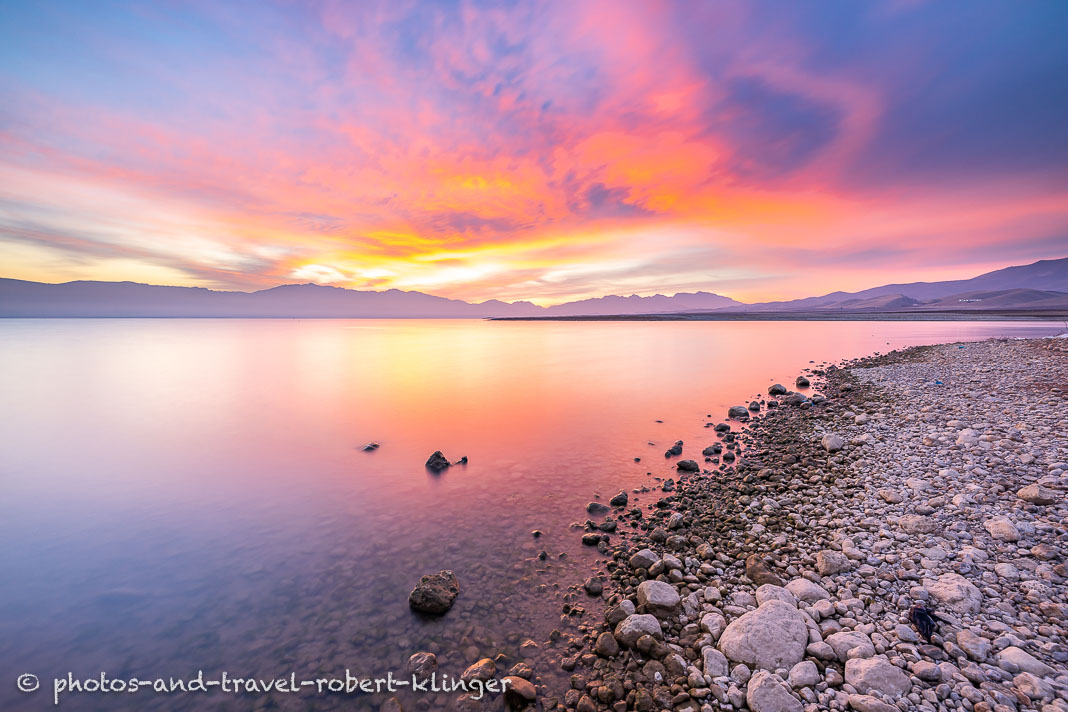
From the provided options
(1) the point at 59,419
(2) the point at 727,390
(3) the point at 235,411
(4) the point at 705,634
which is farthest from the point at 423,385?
(4) the point at 705,634

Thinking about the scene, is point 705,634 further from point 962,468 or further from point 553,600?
point 962,468

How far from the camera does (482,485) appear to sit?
10.7 meters

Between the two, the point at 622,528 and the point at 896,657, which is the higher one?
the point at 896,657

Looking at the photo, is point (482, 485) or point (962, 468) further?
point (482, 485)

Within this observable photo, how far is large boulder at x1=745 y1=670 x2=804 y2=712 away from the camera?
3.80m

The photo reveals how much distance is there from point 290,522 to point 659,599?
8.31 metres

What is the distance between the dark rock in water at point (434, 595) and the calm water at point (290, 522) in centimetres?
18

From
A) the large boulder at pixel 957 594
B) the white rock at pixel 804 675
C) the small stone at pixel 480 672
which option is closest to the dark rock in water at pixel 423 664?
the small stone at pixel 480 672

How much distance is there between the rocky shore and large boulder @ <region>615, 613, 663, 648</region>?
0.02 metres

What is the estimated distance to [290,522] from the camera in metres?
9.08

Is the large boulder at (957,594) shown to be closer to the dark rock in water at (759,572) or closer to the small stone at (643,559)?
the dark rock in water at (759,572)

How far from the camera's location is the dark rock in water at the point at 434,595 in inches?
240

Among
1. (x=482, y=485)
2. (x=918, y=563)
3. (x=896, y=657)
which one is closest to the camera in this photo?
(x=896, y=657)

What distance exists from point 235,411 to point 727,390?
26335mm
